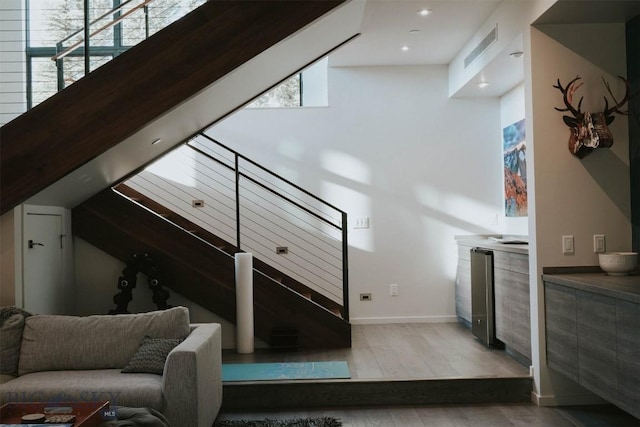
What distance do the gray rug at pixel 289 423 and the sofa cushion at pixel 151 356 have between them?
63 cm

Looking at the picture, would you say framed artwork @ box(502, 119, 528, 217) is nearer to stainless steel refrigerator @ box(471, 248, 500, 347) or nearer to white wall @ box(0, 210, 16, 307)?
stainless steel refrigerator @ box(471, 248, 500, 347)

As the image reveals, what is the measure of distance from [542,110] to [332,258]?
11.0 feet

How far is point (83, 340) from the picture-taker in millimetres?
3590

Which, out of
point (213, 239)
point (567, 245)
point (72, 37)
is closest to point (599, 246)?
point (567, 245)

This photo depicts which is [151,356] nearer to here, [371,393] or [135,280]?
[371,393]

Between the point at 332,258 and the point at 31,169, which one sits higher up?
the point at 31,169

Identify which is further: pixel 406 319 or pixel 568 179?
pixel 406 319

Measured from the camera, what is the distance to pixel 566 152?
4.04 meters

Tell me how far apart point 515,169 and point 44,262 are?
15.7ft

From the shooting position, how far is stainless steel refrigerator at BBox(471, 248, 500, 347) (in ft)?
17.1

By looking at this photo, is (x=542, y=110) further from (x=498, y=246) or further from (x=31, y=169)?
(x=31, y=169)

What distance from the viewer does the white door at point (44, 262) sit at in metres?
4.24

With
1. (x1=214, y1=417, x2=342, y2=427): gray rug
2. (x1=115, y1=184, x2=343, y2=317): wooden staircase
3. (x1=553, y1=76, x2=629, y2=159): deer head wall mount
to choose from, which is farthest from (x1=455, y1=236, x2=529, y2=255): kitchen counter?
(x1=214, y1=417, x2=342, y2=427): gray rug

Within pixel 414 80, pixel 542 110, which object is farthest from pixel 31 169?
pixel 414 80
